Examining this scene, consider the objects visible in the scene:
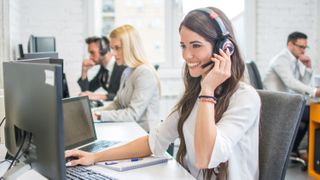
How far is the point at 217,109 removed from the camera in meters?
1.44

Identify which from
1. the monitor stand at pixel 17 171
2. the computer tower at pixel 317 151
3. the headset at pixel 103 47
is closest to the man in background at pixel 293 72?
the computer tower at pixel 317 151

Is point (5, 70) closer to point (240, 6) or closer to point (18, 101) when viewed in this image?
point (18, 101)

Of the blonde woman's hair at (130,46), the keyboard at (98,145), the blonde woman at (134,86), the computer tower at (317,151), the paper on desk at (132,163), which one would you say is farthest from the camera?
the computer tower at (317,151)

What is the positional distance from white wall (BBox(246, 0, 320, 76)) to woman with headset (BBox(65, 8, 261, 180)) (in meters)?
3.26

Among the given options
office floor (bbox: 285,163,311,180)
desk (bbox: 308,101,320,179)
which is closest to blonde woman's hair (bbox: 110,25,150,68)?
desk (bbox: 308,101,320,179)

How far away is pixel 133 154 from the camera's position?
63.6 inches

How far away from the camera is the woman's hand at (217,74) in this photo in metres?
1.38

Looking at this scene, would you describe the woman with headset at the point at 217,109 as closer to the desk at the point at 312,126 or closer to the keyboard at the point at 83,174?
the keyboard at the point at 83,174

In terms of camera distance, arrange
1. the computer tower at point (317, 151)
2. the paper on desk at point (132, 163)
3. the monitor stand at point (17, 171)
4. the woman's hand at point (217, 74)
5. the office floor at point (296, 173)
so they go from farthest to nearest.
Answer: the office floor at point (296, 173) < the computer tower at point (317, 151) < the paper on desk at point (132, 163) < the woman's hand at point (217, 74) < the monitor stand at point (17, 171)

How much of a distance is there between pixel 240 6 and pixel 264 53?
1.91 feet

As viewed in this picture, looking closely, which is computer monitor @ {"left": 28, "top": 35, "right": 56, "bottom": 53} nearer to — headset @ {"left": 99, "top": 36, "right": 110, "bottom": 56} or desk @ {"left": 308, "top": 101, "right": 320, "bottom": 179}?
headset @ {"left": 99, "top": 36, "right": 110, "bottom": 56}

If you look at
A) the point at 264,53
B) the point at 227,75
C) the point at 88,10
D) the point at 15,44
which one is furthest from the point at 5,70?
the point at 264,53

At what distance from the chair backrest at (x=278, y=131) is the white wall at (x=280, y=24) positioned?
322cm

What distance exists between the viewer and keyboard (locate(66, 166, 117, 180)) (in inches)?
53.4
